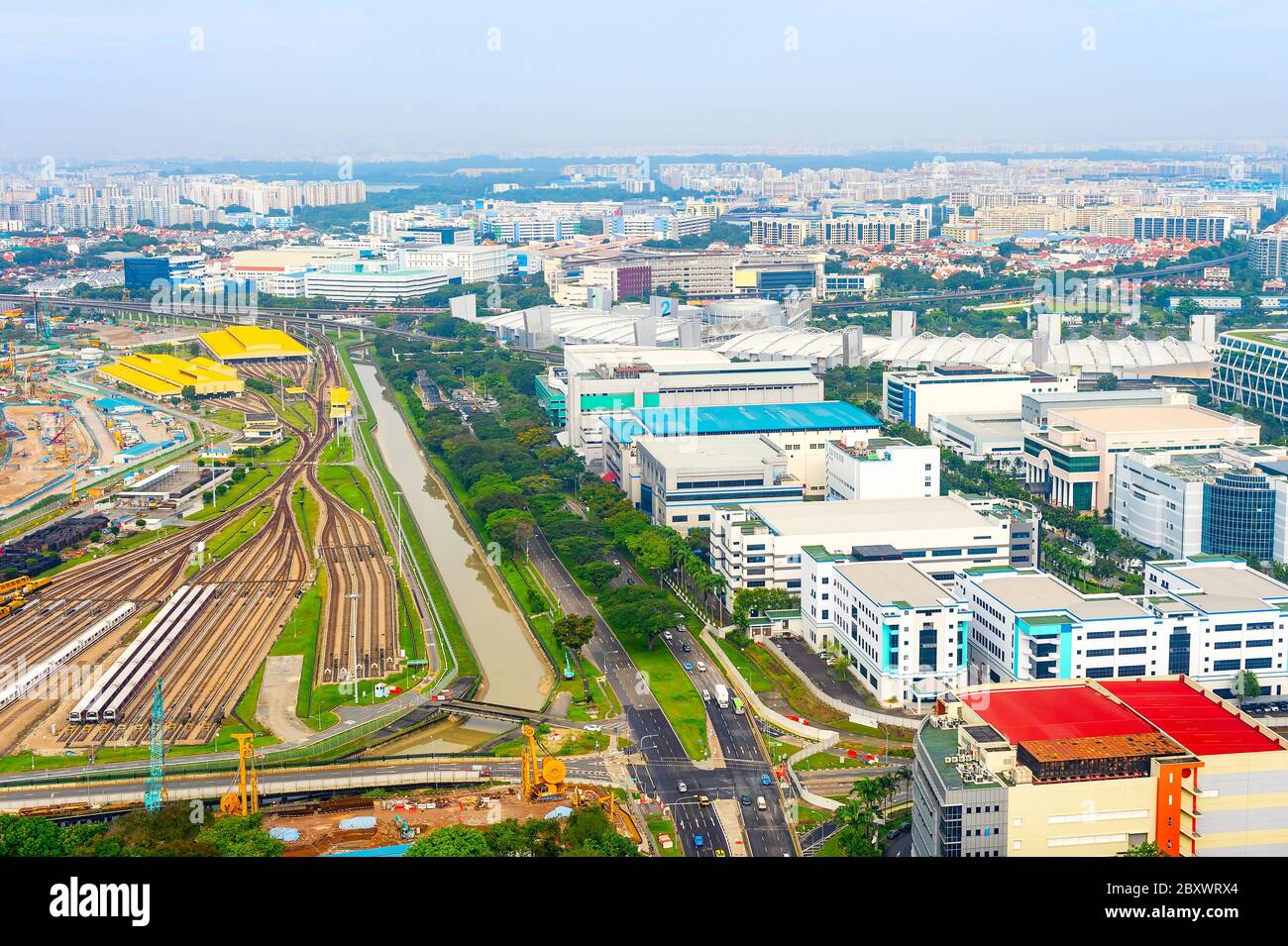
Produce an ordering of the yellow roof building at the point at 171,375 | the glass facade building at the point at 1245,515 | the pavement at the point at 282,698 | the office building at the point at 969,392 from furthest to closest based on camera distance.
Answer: the yellow roof building at the point at 171,375 → the office building at the point at 969,392 → the glass facade building at the point at 1245,515 → the pavement at the point at 282,698

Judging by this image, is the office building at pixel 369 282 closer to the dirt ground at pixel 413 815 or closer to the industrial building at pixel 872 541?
the industrial building at pixel 872 541

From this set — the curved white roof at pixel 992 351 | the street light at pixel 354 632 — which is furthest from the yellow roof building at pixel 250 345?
the street light at pixel 354 632

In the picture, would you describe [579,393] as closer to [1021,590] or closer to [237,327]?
[1021,590]

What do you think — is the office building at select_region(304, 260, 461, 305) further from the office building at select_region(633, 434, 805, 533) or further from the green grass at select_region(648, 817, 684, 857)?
the green grass at select_region(648, 817, 684, 857)

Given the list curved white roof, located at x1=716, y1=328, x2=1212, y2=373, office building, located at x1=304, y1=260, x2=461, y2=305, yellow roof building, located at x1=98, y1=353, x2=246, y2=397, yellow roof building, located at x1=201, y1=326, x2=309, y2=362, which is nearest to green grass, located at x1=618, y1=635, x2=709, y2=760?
curved white roof, located at x1=716, y1=328, x2=1212, y2=373

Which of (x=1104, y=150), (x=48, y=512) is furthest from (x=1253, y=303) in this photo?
(x=1104, y=150)

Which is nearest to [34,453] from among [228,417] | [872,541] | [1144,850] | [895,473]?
[228,417]

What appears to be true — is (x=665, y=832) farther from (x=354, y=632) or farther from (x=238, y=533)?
(x=238, y=533)

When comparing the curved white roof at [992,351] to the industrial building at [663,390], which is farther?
the curved white roof at [992,351]
